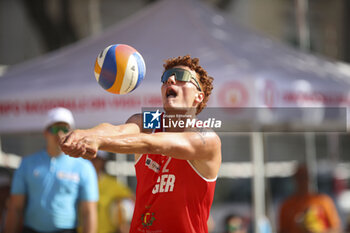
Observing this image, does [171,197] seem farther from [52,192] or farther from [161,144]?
[52,192]

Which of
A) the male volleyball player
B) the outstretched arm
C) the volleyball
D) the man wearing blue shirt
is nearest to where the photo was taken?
the outstretched arm

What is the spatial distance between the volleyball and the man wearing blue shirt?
5.70 feet

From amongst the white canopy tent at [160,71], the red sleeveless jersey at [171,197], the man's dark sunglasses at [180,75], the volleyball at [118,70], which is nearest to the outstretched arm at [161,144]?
the red sleeveless jersey at [171,197]

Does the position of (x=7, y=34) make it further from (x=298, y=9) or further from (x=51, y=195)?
(x=51, y=195)

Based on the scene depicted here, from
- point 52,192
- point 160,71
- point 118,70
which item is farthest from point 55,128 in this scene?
point 118,70

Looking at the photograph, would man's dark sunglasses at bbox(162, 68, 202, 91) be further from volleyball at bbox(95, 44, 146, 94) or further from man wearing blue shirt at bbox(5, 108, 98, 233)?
man wearing blue shirt at bbox(5, 108, 98, 233)

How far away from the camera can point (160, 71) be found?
5262mm

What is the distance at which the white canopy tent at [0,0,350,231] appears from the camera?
16.5 ft

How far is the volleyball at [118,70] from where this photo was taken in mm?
2535

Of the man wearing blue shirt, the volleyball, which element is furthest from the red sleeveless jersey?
the man wearing blue shirt

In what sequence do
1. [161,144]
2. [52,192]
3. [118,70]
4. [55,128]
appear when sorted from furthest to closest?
[55,128]
[52,192]
[118,70]
[161,144]

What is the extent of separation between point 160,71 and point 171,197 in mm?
2947

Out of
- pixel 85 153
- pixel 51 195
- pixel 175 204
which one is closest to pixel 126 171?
pixel 51 195

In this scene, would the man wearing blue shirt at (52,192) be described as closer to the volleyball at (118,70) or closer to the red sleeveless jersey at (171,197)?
the volleyball at (118,70)
